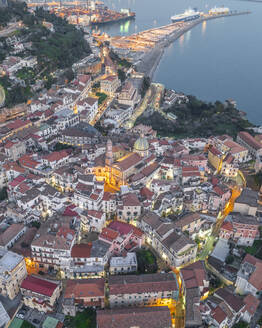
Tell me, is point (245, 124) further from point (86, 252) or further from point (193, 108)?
point (86, 252)

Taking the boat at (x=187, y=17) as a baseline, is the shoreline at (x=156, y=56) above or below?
below

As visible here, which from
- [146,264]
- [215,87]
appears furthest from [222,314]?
[215,87]

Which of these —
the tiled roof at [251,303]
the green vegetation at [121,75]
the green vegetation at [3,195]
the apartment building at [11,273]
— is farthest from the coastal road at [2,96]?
the tiled roof at [251,303]

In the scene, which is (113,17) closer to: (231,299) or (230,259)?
(230,259)

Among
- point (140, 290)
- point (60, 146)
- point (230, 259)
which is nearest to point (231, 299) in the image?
point (230, 259)

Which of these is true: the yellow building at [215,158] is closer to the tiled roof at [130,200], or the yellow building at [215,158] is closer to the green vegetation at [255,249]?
the green vegetation at [255,249]

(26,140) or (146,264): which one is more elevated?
(26,140)

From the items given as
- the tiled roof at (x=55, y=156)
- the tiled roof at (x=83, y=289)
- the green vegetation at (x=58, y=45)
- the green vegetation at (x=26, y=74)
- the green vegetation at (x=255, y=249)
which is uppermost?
the green vegetation at (x=58, y=45)
